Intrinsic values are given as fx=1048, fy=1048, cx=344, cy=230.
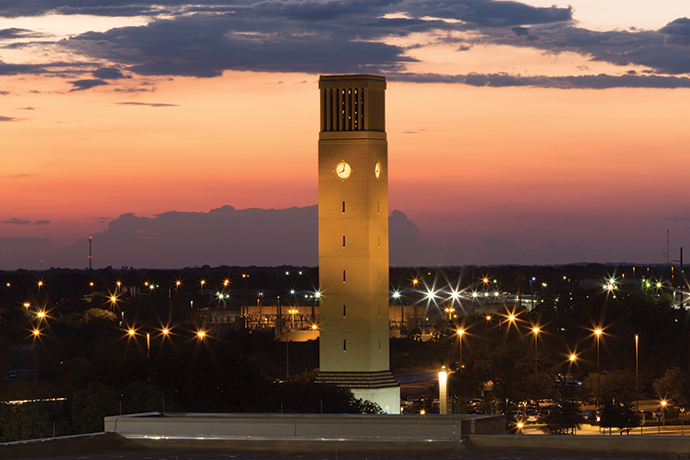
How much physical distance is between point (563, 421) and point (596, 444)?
134ft

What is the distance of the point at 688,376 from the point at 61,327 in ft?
247

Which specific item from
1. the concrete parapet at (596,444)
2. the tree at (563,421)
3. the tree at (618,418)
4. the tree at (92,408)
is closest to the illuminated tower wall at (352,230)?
the tree at (563,421)

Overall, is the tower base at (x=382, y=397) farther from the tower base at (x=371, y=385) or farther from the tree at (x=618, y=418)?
the tree at (x=618, y=418)

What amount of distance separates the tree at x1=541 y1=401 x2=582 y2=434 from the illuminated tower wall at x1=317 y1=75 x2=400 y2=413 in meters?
13.7

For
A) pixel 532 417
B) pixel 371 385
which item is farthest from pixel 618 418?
pixel 371 385

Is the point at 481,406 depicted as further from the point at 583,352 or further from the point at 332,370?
the point at 583,352

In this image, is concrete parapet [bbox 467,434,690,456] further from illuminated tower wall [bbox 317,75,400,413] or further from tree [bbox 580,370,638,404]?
tree [bbox 580,370,638,404]

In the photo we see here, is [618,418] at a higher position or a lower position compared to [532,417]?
higher

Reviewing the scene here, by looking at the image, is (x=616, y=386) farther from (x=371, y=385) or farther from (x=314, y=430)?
(x=314, y=430)

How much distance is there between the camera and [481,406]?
78.6m

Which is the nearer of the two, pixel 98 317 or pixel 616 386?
pixel 616 386

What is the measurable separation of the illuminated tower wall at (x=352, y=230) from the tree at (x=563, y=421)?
13.7 m

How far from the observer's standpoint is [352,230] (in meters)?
75.6

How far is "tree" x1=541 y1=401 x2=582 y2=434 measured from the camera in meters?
62.6
